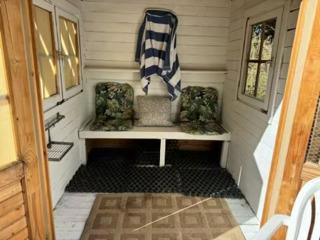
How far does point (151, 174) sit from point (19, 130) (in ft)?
6.34

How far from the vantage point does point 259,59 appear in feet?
7.56

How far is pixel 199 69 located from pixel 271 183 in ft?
7.60

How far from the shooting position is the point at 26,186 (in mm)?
1109

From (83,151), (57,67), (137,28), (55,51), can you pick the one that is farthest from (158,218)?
(137,28)

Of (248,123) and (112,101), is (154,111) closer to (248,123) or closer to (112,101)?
(112,101)

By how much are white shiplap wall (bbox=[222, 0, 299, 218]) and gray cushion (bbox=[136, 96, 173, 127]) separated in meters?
0.80

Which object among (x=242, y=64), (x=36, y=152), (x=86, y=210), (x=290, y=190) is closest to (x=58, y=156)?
(x=86, y=210)

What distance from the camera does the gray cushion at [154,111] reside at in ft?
10.2

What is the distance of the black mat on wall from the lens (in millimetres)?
2500

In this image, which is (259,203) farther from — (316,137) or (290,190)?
(316,137)

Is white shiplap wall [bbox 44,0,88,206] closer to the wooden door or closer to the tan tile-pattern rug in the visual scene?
the tan tile-pattern rug

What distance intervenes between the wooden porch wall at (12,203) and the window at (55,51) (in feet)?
2.91

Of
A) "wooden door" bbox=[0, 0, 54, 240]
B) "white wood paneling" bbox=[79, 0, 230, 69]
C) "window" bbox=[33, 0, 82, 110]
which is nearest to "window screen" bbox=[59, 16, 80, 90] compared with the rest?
"window" bbox=[33, 0, 82, 110]

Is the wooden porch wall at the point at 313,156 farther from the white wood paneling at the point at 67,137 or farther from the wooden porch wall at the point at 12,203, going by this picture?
the white wood paneling at the point at 67,137
